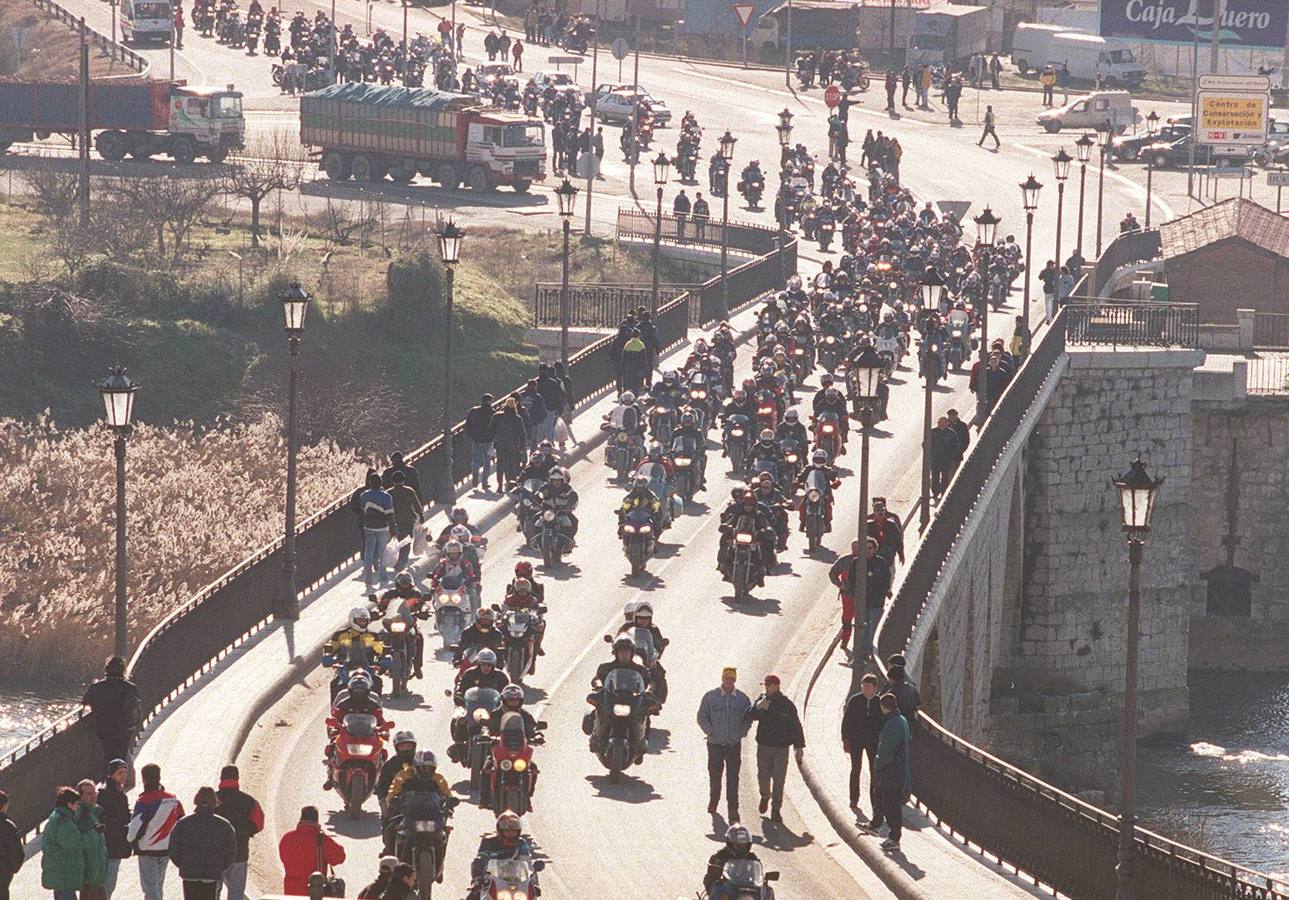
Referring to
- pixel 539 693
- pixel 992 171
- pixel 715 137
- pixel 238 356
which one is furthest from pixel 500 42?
pixel 539 693

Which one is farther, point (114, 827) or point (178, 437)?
point (178, 437)

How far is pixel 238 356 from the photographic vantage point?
61.6m

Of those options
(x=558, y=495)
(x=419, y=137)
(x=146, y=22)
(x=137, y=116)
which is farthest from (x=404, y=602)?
(x=146, y=22)

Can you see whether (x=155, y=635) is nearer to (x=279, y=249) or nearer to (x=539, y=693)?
(x=539, y=693)

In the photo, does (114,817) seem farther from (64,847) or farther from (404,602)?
(404,602)

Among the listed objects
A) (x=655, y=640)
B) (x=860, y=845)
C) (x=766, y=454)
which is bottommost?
(x=860, y=845)

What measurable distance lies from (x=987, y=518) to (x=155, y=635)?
17.7 meters

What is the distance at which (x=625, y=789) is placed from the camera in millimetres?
23922

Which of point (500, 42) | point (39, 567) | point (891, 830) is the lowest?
point (39, 567)

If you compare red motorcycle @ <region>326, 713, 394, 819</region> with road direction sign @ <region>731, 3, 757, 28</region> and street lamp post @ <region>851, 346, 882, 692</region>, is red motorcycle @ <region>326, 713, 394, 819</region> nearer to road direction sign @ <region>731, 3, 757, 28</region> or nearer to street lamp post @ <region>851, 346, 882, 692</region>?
street lamp post @ <region>851, 346, 882, 692</region>

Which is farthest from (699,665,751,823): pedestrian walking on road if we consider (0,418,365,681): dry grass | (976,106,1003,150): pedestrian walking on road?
(976,106,1003,150): pedestrian walking on road

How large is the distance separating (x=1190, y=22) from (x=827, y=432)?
2723 inches

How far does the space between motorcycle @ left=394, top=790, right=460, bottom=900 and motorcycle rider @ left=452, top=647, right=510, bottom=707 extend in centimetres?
364

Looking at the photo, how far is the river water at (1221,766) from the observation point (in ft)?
136
